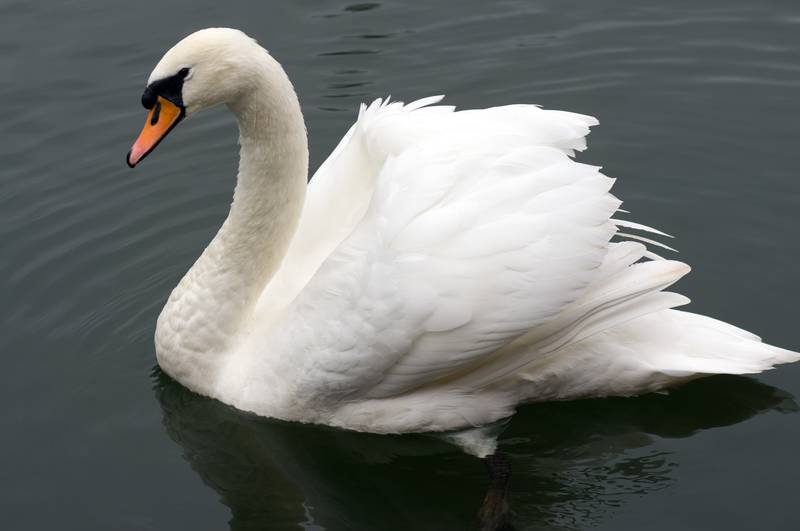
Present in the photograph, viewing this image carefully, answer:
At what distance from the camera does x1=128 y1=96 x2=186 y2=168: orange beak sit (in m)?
6.80

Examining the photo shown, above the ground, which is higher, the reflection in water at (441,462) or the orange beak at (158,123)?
the orange beak at (158,123)

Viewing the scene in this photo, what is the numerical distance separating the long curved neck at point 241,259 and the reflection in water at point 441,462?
0.41 m

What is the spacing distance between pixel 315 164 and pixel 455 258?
3.82 meters

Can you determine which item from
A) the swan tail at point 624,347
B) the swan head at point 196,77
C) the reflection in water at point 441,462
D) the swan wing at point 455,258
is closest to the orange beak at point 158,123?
the swan head at point 196,77

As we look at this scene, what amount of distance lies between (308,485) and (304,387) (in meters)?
0.57

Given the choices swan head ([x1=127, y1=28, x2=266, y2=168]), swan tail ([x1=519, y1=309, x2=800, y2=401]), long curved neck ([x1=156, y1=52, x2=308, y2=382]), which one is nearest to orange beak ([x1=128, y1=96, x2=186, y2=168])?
swan head ([x1=127, y1=28, x2=266, y2=168])

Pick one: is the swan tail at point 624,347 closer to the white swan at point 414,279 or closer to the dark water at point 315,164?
the white swan at point 414,279

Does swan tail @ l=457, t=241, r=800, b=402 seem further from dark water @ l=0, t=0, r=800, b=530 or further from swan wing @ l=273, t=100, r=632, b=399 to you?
dark water @ l=0, t=0, r=800, b=530

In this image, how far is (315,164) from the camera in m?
9.87

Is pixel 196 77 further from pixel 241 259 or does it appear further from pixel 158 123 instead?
pixel 241 259

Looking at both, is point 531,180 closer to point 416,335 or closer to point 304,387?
point 416,335

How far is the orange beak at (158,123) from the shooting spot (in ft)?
22.3

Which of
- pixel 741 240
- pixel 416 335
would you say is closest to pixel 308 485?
pixel 416 335

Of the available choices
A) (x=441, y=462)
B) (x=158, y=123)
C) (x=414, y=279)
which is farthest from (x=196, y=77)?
(x=441, y=462)
